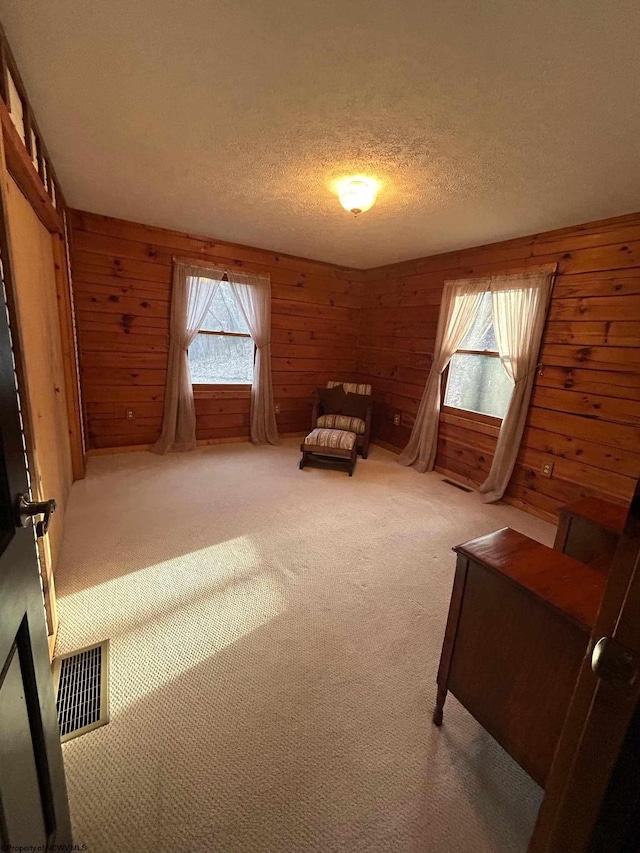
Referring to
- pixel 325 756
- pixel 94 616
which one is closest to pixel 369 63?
pixel 325 756

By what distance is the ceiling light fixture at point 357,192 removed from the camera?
219 centimetres

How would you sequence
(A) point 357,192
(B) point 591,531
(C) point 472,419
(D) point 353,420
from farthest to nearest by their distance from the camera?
(D) point 353,420, (C) point 472,419, (A) point 357,192, (B) point 591,531

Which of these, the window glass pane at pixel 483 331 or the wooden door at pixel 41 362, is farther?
the window glass pane at pixel 483 331

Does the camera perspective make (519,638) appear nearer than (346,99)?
Yes

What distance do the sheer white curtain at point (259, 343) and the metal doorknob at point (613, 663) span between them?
4.09 meters

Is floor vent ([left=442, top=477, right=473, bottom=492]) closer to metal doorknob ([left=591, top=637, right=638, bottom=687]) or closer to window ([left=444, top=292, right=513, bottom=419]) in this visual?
window ([left=444, top=292, right=513, bottom=419])

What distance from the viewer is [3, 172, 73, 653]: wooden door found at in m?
1.38

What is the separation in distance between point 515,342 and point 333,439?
188cm

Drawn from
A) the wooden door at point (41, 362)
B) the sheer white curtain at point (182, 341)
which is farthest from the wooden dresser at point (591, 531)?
the sheer white curtain at point (182, 341)

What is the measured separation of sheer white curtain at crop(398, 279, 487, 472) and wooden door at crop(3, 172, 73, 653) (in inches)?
127

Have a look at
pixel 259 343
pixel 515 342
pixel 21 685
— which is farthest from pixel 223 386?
pixel 21 685

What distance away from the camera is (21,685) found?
2.28 feet

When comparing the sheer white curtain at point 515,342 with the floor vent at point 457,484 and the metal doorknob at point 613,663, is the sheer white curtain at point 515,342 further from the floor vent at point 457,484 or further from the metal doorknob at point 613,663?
the metal doorknob at point 613,663

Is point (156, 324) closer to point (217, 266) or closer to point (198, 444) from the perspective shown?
point (217, 266)
